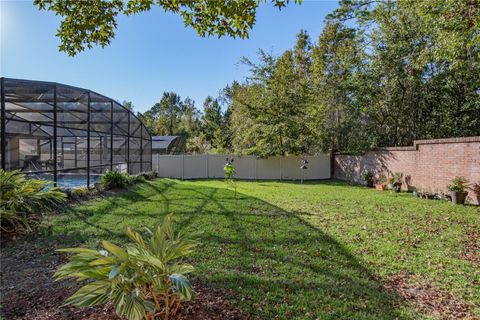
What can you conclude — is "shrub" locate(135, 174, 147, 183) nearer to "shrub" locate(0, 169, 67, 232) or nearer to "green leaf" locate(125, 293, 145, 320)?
"shrub" locate(0, 169, 67, 232)

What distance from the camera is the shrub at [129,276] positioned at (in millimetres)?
1650

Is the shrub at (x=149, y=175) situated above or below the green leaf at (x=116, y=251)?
below

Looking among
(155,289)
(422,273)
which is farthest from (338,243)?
(155,289)

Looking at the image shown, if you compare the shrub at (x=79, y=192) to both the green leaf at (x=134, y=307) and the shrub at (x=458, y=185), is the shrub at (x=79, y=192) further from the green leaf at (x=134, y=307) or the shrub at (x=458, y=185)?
the shrub at (x=458, y=185)

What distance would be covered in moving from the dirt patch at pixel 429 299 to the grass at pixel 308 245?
103 millimetres

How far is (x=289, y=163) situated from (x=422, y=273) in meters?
12.1

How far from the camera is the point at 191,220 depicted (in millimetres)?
5414

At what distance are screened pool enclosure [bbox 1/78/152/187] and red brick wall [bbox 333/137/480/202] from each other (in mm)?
10847

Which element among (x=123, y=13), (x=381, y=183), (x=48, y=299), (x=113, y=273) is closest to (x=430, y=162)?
(x=381, y=183)

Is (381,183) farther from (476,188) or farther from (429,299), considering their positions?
(429,299)

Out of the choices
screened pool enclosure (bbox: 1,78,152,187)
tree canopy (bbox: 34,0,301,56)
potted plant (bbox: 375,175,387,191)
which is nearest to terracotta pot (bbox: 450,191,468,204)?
potted plant (bbox: 375,175,387,191)

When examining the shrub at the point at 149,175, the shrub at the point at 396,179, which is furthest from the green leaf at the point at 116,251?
the shrub at the point at 149,175

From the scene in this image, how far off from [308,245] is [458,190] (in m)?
6.06

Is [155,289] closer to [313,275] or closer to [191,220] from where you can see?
[313,275]
